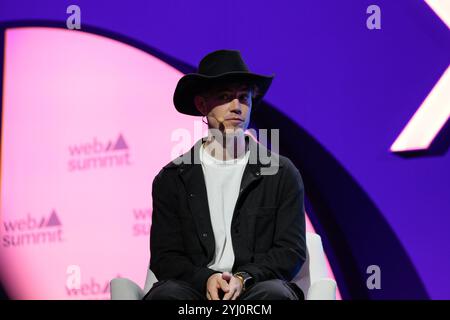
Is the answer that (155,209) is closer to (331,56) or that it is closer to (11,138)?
(331,56)

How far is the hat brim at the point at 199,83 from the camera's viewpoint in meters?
2.72

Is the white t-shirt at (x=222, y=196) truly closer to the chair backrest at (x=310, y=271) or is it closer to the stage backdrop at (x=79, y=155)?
the chair backrest at (x=310, y=271)

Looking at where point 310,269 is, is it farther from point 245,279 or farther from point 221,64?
point 221,64

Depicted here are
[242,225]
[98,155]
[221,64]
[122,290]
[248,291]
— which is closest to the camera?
[248,291]

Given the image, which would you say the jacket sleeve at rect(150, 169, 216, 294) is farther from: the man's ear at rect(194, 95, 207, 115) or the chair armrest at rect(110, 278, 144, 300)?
the man's ear at rect(194, 95, 207, 115)

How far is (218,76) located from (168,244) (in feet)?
2.20

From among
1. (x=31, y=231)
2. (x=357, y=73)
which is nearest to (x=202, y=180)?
(x=357, y=73)

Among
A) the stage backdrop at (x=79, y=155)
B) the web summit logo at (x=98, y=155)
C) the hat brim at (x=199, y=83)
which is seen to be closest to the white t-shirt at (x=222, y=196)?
the hat brim at (x=199, y=83)

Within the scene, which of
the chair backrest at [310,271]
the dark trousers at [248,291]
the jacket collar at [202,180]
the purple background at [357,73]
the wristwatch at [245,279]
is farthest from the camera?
the purple background at [357,73]

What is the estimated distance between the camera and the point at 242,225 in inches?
105

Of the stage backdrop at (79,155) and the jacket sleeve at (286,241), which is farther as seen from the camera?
the stage backdrop at (79,155)

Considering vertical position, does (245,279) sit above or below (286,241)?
below

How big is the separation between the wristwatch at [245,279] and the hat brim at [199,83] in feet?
2.46

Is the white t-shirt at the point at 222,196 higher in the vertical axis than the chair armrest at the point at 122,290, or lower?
higher
